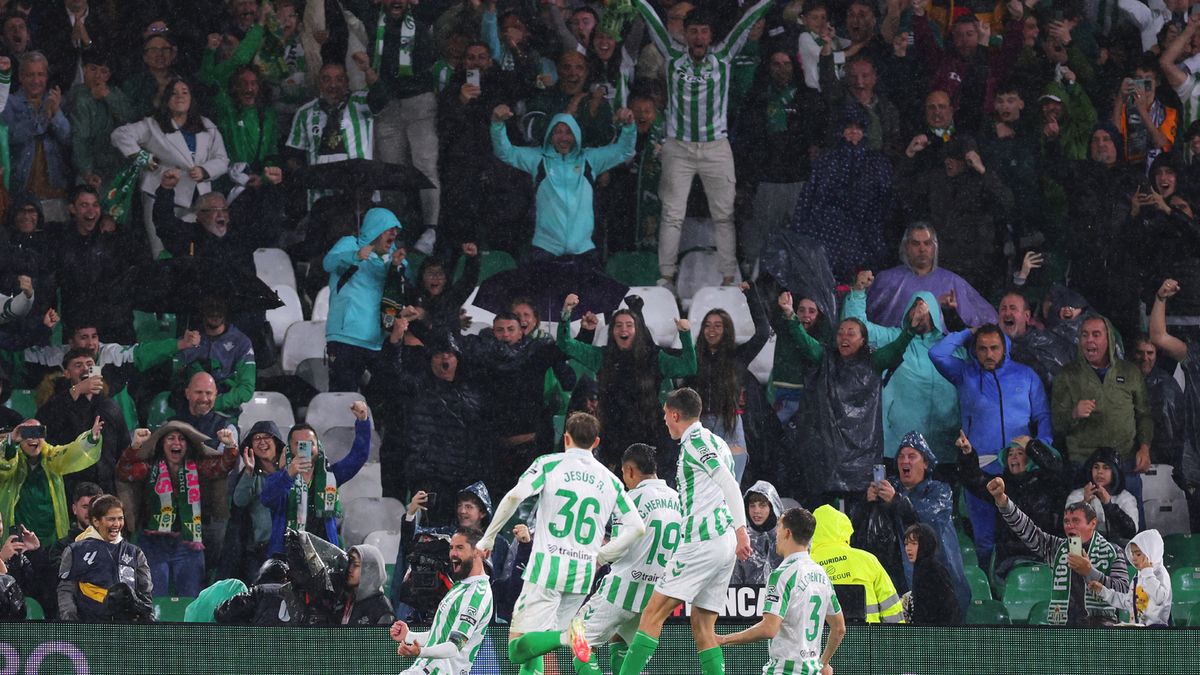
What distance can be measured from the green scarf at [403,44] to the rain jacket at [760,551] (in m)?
6.35

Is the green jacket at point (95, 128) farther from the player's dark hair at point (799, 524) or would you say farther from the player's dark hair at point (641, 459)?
the player's dark hair at point (799, 524)

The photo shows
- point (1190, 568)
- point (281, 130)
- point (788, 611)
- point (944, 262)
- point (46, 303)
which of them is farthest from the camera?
point (281, 130)

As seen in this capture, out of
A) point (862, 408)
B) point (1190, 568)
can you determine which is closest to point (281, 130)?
point (862, 408)

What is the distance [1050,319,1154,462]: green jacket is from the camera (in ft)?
54.8

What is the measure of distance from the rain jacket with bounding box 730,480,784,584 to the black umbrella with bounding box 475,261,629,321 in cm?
313

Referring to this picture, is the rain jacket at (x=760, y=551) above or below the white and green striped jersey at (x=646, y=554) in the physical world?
below

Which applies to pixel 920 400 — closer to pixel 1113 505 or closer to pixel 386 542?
pixel 1113 505

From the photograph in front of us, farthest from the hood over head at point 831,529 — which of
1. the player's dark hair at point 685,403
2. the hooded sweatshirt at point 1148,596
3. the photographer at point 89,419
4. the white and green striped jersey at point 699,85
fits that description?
the photographer at point 89,419

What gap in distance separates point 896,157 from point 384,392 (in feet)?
17.9

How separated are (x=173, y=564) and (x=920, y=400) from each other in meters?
6.26

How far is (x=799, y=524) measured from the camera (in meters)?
11.8

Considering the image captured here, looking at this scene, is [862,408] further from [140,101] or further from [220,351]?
[140,101]

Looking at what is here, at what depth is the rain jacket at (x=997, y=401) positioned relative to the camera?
16.6 meters

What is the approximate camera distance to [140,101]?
1892 cm
